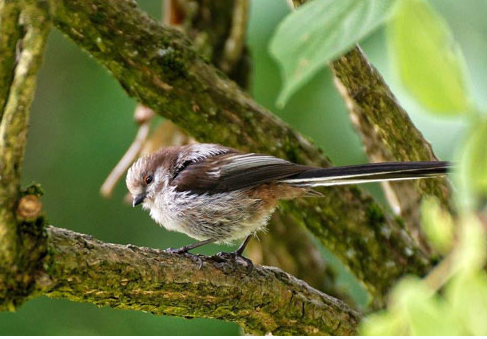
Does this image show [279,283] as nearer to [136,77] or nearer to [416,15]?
[136,77]

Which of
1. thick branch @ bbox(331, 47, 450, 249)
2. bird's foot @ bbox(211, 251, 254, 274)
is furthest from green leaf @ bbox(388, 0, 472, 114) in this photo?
bird's foot @ bbox(211, 251, 254, 274)

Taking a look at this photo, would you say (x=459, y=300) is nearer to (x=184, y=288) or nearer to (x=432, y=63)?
(x=432, y=63)

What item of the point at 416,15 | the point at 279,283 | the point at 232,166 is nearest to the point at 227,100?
the point at 232,166

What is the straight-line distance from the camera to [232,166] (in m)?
4.04

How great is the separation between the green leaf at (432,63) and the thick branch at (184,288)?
6.65ft

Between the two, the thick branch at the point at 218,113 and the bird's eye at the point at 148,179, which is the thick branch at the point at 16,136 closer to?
the thick branch at the point at 218,113

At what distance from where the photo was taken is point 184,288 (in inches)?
123

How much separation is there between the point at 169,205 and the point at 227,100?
779 mm

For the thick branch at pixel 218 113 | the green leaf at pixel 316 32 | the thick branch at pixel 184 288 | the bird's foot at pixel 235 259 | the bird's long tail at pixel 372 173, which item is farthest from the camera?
the thick branch at pixel 218 113

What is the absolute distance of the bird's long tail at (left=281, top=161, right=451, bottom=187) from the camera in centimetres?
300

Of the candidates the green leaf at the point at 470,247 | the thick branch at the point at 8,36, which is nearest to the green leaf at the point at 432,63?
the green leaf at the point at 470,247

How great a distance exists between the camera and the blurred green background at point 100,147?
6.92 metres

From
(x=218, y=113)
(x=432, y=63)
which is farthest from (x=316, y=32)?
(x=218, y=113)

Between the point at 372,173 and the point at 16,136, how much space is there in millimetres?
1858
